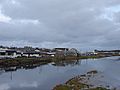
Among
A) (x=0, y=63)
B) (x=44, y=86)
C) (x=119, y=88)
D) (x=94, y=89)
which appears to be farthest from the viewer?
(x=0, y=63)

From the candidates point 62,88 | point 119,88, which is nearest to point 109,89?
point 119,88

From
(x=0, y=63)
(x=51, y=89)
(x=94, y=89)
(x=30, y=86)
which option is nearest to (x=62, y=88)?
(x=51, y=89)

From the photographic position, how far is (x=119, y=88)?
4403 cm

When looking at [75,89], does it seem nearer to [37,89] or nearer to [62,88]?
[62,88]

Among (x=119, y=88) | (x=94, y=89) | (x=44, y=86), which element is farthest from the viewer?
(x=44, y=86)

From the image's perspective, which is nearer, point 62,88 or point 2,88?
point 62,88

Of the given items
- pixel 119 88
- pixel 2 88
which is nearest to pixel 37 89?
pixel 2 88

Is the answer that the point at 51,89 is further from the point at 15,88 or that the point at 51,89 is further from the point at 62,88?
the point at 15,88

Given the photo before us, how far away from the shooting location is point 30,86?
48750 millimetres

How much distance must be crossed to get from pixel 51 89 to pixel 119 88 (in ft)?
33.9

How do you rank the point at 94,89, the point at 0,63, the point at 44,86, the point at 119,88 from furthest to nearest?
the point at 0,63 → the point at 44,86 → the point at 119,88 → the point at 94,89

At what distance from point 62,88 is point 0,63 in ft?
193

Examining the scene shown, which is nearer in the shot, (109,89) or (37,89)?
A: (109,89)

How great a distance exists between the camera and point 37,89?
45125mm
